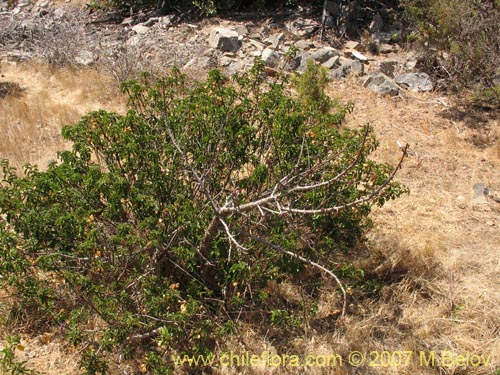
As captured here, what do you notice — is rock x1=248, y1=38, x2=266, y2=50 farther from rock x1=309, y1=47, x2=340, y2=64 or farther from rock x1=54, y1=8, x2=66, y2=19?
rock x1=54, y1=8, x2=66, y2=19

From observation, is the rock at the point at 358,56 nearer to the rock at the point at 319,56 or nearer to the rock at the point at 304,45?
the rock at the point at 319,56

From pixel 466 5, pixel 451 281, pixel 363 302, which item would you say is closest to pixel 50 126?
pixel 363 302

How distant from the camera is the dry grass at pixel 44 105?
5.93 meters

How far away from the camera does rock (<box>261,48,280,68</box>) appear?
8.42 metres

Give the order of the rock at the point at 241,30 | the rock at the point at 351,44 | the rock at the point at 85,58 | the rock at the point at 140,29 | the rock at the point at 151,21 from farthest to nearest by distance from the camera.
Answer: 1. the rock at the point at 151,21
2. the rock at the point at 140,29
3. the rock at the point at 241,30
4. the rock at the point at 351,44
5. the rock at the point at 85,58

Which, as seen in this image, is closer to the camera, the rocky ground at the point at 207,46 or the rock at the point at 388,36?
the rocky ground at the point at 207,46

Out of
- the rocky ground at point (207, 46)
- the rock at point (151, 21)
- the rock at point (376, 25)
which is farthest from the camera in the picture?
the rock at point (151, 21)

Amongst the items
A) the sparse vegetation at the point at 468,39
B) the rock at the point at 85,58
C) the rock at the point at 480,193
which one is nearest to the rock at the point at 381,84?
the sparse vegetation at the point at 468,39

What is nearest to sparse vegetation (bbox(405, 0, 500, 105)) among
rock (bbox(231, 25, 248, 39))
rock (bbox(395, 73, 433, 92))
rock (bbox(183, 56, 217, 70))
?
rock (bbox(395, 73, 433, 92))

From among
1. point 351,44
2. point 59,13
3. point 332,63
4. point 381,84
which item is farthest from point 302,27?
point 59,13

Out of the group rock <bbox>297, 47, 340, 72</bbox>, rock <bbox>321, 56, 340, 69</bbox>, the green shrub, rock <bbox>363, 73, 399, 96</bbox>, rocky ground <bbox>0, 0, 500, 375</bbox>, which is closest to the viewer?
the green shrub

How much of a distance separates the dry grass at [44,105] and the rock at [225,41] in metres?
2.24

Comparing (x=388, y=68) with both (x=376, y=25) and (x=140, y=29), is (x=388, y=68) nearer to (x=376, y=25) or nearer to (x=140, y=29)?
(x=376, y=25)

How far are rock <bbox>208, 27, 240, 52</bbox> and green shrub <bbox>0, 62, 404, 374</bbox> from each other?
536 centimetres
